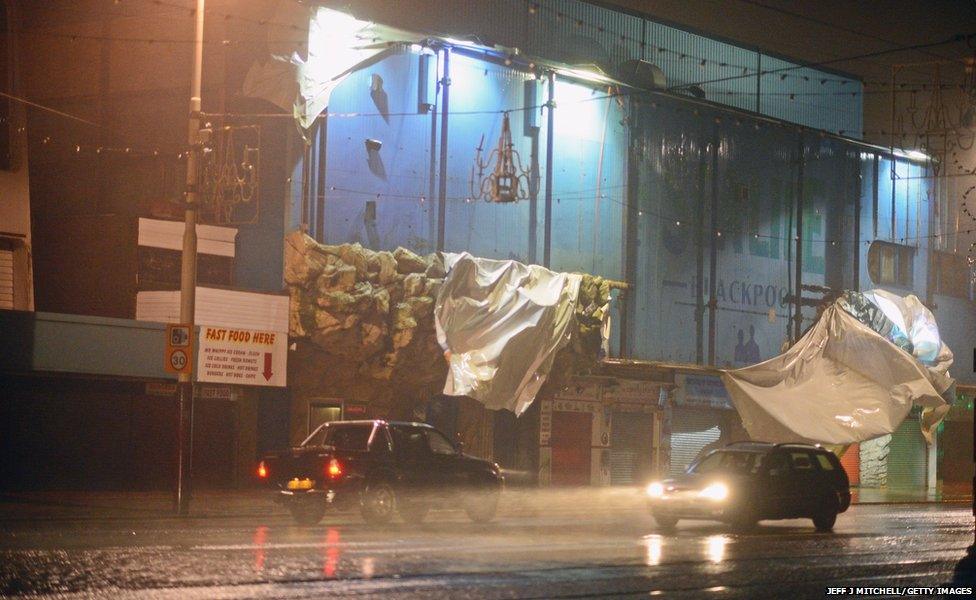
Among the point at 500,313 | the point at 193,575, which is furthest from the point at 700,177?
the point at 193,575

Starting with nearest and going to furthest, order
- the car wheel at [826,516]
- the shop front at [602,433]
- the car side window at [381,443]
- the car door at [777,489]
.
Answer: the car side window at [381,443]
the car door at [777,489]
the car wheel at [826,516]
the shop front at [602,433]

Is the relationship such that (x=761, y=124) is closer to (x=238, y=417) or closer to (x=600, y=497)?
(x=600, y=497)

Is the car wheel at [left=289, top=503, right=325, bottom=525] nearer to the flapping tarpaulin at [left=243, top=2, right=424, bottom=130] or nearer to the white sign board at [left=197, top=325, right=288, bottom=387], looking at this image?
the white sign board at [left=197, top=325, right=288, bottom=387]

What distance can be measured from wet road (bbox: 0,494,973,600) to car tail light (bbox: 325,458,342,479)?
89cm

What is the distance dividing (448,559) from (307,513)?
6.20 metres

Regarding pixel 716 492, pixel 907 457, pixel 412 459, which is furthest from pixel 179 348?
pixel 907 457

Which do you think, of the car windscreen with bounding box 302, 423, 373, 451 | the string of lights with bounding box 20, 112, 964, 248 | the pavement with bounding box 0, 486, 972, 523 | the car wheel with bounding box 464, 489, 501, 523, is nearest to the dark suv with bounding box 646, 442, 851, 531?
the car wheel with bounding box 464, 489, 501, 523

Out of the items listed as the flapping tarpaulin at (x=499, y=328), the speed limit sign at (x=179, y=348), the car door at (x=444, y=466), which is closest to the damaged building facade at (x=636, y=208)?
the flapping tarpaulin at (x=499, y=328)

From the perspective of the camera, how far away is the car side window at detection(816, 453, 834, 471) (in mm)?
22581

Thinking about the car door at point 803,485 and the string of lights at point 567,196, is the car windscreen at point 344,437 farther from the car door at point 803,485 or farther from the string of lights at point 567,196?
the string of lights at point 567,196

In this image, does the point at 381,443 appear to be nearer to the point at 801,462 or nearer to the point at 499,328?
the point at 801,462

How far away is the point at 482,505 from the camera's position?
21.1 meters

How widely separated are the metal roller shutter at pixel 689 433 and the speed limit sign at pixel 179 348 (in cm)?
2024

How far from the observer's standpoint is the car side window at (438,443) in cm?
2069
